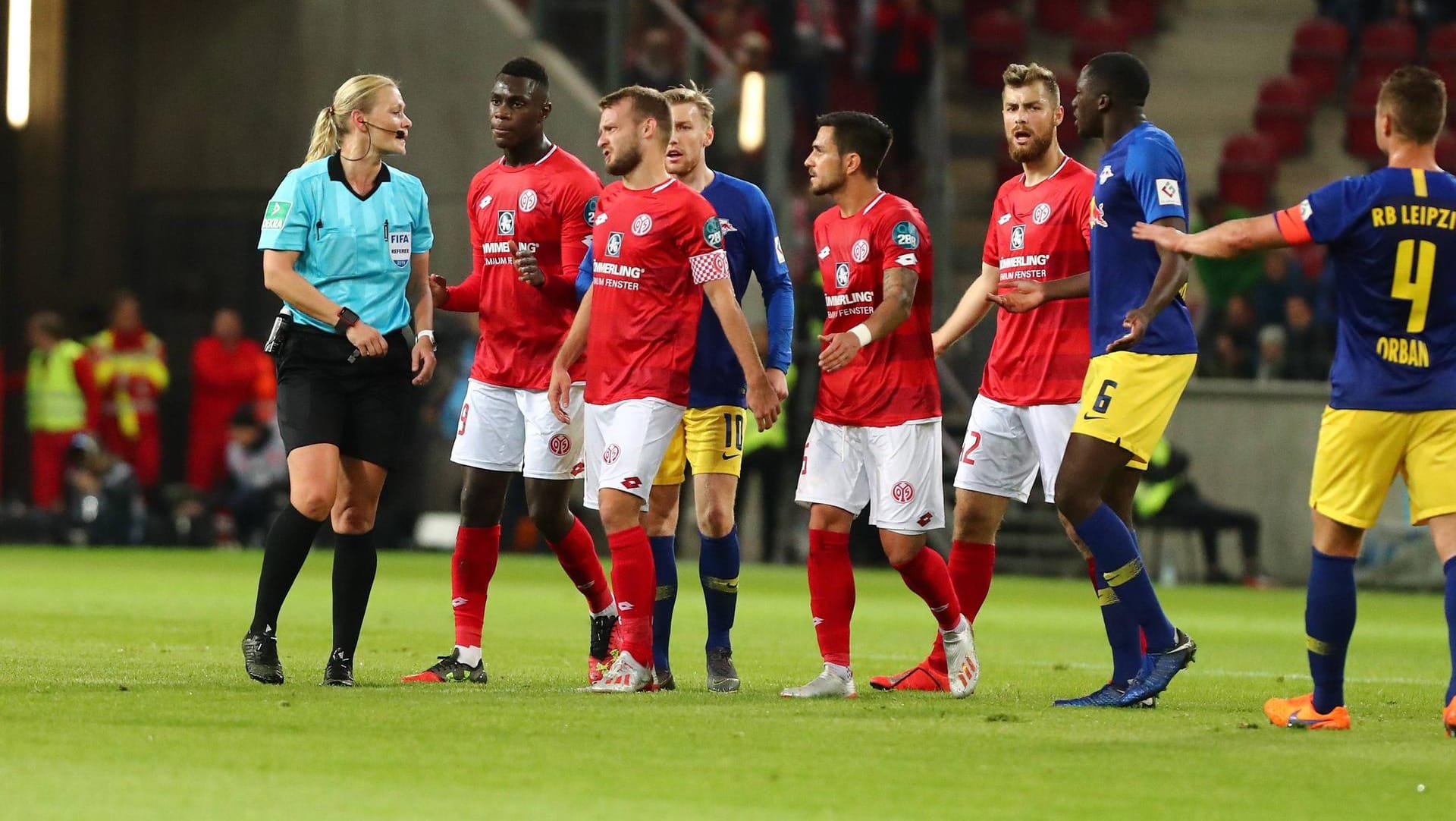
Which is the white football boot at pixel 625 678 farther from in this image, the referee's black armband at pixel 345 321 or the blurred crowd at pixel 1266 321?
the blurred crowd at pixel 1266 321

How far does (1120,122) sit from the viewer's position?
793 cm

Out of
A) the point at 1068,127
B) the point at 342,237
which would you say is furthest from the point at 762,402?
the point at 1068,127

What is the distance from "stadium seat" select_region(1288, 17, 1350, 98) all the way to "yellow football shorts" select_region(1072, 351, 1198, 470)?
1816 cm

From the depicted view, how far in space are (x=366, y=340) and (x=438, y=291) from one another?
85 cm

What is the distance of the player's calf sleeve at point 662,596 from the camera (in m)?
8.31

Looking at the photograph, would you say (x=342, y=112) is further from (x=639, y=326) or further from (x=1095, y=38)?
(x=1095, y=38)

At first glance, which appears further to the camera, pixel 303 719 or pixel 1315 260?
pixel 1315 260

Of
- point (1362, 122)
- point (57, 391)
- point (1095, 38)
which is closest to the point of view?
point (57, 391)

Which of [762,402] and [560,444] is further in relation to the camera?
[560,444]

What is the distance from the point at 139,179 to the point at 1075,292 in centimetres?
1772

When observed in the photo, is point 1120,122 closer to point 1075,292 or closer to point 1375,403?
point 1075,292

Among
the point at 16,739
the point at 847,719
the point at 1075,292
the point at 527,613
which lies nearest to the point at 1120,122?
the point at 1075,292

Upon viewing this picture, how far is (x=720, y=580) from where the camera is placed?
839 centimetres

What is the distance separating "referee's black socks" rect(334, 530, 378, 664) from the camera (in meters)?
8.09
